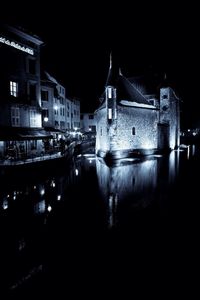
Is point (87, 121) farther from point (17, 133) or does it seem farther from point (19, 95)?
point (17, 133)

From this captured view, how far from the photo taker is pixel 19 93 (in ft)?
74.1

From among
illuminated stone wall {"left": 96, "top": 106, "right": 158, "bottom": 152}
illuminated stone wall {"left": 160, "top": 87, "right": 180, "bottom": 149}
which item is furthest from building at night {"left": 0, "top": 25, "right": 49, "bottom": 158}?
illuminated stone wall {"left": 160, "top": 87, "right": 180, "bottom": 149}

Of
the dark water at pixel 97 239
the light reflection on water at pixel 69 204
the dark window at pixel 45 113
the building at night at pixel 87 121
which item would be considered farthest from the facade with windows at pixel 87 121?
the dark water at pixel 97 239

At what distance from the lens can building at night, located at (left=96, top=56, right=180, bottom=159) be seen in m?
26.6

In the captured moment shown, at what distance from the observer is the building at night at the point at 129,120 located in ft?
87.4

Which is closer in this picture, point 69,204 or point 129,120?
point 69,204

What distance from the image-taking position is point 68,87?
5478 cm

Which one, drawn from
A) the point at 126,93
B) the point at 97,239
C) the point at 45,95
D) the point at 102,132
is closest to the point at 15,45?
the point at 45,95

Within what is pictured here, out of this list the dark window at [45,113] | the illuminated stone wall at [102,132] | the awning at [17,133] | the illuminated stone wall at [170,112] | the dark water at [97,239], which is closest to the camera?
the dark water at [97,239]

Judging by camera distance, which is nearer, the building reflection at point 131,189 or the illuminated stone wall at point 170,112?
the building reflection at point 131,189

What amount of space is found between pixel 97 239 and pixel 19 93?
67.0ft

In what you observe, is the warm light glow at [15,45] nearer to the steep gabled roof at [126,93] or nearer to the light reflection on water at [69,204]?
the steep gabled roof at [126,93]

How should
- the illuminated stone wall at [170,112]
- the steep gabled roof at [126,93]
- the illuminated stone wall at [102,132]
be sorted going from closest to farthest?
the illuminated stone wall at [102,132]
the steep gabled roof at [126,93]
the illuminated stone wall at [170,112]

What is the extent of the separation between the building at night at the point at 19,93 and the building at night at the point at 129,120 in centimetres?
885
